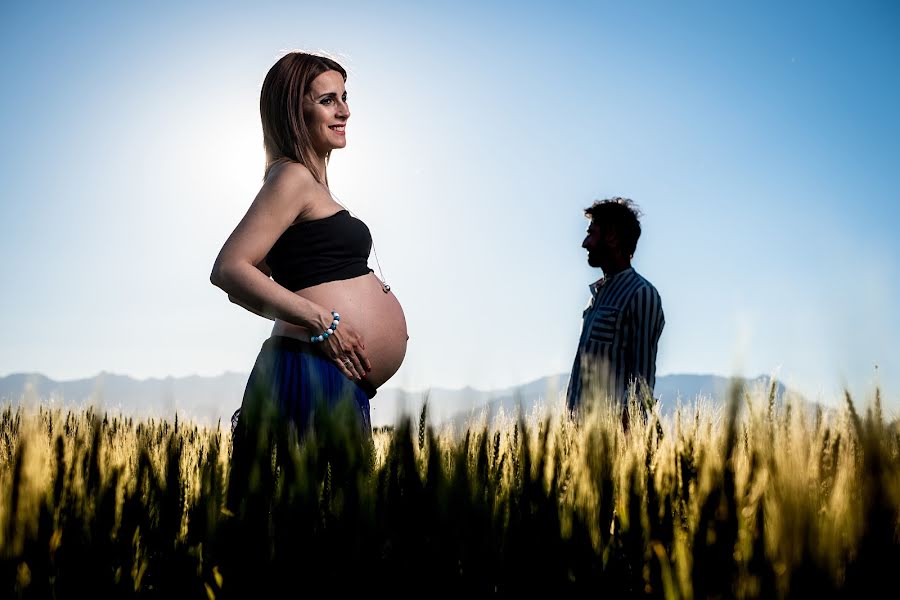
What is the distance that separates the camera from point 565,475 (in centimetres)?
150

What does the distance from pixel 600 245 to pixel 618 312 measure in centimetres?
74

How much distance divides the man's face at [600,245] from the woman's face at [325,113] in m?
3.40

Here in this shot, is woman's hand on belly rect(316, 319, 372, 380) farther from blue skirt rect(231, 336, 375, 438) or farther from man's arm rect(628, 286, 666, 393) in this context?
man's arm rect(628, 286, 666, 393)

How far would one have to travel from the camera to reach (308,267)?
262cm

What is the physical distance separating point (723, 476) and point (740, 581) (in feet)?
0.57

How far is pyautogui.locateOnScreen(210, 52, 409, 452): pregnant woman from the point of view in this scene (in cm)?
242

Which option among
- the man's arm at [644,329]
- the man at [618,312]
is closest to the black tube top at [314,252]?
the man at [618,312]

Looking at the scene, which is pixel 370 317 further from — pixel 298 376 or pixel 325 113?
Result: pixel 325 113

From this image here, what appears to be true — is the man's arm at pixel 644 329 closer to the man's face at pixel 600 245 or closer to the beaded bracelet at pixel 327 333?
the man's face at pixel 600 245

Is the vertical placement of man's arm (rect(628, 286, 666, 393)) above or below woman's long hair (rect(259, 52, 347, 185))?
below

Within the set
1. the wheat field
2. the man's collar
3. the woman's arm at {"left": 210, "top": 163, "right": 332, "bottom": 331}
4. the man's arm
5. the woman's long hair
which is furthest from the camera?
the man's collar

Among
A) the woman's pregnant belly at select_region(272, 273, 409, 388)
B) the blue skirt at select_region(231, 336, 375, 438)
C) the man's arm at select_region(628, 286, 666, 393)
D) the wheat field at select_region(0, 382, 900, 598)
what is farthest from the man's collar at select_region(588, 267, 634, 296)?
the wheat field at select_region(0, 382, 900, 598)

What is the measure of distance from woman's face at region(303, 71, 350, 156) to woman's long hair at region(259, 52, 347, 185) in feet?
0.09

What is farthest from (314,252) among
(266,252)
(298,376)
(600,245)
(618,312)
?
(600,245)
